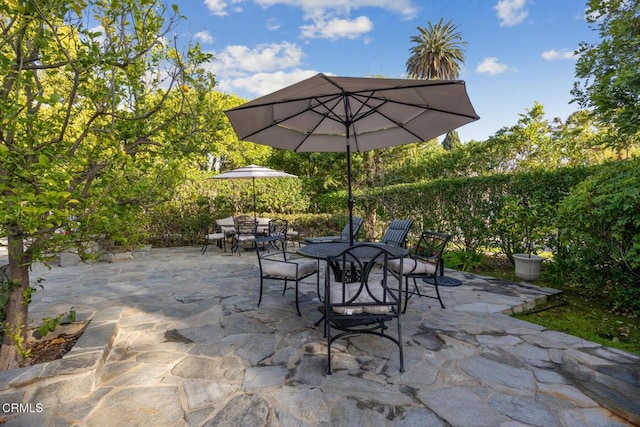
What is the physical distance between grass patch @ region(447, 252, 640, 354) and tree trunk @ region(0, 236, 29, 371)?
4.79 metres

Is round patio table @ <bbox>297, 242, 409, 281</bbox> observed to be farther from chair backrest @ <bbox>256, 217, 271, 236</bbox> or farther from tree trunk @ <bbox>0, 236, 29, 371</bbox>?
chair backrest @ <bbox>256, 217, 271, 236</bbox>

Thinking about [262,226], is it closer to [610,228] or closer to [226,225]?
[226,225]

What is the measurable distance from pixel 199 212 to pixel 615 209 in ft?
30.4

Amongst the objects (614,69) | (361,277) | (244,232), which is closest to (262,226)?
(244,232)

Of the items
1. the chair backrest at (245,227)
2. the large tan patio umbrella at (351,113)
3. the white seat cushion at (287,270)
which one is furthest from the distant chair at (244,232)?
the white seat cushion at (287,270)

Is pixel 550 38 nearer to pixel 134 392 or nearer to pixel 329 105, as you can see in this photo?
pixel 329 105

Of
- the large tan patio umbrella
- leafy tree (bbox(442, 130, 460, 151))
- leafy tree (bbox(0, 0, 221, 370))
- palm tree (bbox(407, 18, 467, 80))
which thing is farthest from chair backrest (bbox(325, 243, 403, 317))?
leafy tree (bbox(442, 130, 460, 151))

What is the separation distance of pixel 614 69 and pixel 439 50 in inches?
952

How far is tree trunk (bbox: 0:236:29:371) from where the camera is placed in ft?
7.72

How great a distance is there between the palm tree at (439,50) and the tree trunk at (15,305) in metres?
29.0

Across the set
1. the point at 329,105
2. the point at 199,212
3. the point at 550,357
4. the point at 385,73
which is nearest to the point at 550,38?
the point at 385,73

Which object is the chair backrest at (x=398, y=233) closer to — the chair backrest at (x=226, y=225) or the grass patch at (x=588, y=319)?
the grass patch at (x=588, y=319)

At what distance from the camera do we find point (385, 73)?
545 inches

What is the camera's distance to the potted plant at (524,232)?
478 cm
